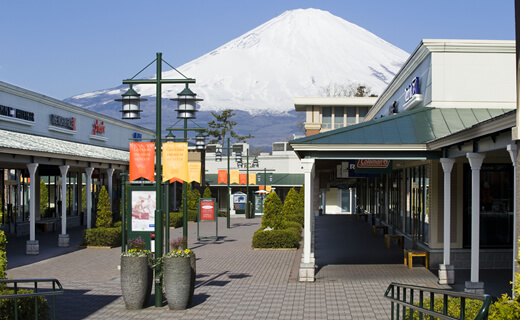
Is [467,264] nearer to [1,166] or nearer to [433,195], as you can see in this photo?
[433,195]

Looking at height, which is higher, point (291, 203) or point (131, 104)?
point (131, 104)

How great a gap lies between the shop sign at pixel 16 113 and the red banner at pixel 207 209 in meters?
→ 10.0

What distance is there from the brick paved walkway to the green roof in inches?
145

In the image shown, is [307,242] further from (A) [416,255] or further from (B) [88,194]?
(B) [88,194]

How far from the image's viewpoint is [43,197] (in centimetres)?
4181

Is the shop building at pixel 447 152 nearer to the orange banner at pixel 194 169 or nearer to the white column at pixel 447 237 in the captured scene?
the white column at pixel 447 237

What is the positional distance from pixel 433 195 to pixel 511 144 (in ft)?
25.4

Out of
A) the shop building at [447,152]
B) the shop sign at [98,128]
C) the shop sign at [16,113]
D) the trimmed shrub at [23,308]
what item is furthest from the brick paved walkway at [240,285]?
the shop sign at [98,128]

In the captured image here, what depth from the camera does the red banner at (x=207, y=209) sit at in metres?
32.9

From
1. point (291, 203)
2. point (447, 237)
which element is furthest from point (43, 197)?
point (447, 237)

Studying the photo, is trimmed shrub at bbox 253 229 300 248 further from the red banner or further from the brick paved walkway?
the red banner

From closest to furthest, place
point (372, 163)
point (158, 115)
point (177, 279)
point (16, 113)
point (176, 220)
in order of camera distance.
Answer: point (177, 279)
point (158, 115)
point (372, 163)
point (16, 113)
point (176, 220)

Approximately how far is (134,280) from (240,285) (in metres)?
4.12

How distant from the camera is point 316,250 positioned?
2581 cm
